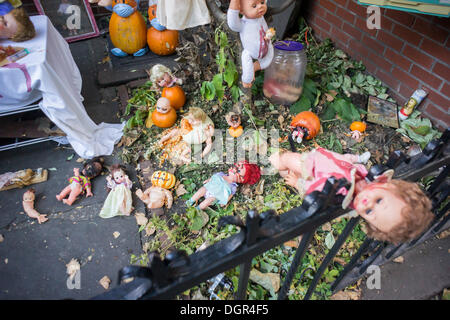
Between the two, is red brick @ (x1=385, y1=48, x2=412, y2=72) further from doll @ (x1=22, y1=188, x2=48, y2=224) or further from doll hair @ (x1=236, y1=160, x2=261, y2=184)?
doll @ (x1=22, y1=188, x2=48, y2=224)

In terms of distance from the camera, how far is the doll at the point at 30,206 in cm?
283

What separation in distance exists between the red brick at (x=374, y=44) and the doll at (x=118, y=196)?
3.67m

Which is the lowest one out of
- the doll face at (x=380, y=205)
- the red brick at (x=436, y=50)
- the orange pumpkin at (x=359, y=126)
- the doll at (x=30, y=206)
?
the doll at (x=30, y=206)

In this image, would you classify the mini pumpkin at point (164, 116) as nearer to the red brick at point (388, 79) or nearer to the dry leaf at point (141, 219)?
the dry leaf at point (141, 219)

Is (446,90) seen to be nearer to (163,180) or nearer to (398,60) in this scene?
(398,60)

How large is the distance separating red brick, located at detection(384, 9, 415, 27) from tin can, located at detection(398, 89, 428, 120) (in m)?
0.81

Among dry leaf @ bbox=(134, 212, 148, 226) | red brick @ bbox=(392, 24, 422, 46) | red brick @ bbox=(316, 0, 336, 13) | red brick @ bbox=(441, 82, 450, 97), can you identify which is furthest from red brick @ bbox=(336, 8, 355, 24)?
dry leaf @ bbox=(134, 212, 148, 226)

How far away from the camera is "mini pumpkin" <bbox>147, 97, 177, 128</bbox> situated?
3.36 metres

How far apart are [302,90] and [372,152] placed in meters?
1.18

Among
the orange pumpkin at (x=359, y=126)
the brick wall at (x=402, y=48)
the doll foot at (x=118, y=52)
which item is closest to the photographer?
the brick wall at (x=402, y=48)

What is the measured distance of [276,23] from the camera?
4812mm

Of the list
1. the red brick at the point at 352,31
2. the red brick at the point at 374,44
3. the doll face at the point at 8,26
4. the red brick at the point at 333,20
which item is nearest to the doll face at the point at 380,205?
the red brick at the point at 374,44

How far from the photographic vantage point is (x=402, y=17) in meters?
3.42

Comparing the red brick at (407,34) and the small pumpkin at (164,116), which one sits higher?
the red brick at (407,34)
